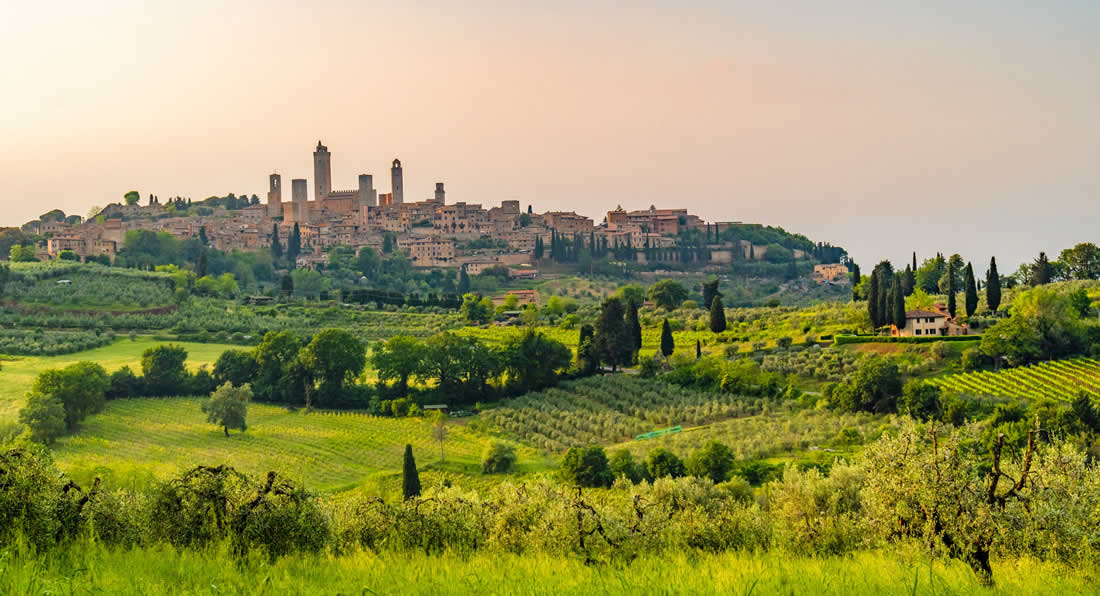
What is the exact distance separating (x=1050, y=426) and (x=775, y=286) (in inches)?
2895

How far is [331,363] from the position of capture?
36781 millimetres

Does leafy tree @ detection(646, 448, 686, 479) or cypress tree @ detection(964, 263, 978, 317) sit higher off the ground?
cypress tree @ detection(964, 263, 978, 317)

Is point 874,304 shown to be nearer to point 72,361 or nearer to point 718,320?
point 718,320

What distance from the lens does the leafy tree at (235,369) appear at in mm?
37625

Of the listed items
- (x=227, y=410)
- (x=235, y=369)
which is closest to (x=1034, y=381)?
(x=227, y=410)

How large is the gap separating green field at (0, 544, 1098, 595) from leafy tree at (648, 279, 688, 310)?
158ft

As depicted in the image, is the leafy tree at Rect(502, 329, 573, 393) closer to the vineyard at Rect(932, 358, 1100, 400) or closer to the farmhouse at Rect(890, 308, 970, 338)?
the farmhouse at Rect(890, 308, 970, 338)

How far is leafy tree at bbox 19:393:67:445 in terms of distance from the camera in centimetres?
2881

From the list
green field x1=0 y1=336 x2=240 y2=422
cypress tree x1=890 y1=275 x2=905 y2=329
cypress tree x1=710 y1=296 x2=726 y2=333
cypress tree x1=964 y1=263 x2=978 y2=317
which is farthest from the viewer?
cypress tree x1=710 y1=296 x2=726 y2=333

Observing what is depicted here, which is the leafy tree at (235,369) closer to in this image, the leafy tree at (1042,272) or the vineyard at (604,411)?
the vineyard at (604,411)

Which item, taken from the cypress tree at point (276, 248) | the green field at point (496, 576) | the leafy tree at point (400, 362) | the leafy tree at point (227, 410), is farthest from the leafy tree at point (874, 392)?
the cypress tree at point (276, 248)

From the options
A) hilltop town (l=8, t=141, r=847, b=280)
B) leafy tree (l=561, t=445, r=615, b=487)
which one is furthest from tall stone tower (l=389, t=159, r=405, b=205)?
leafy tree (l=561, t=445, r=615, b=487)

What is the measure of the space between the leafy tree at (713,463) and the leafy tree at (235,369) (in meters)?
21.6

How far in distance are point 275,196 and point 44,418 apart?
92190mm
